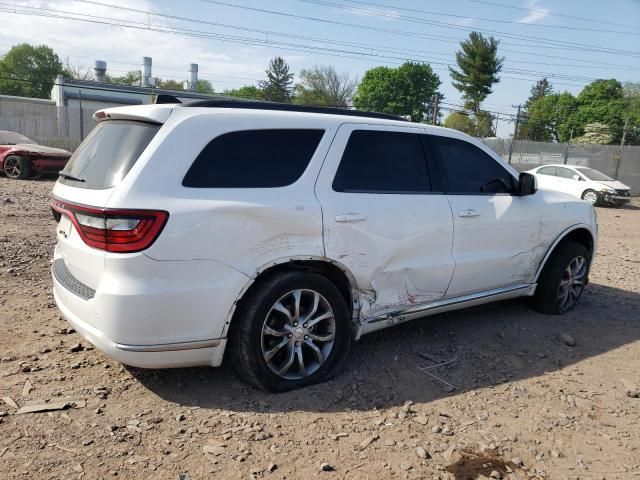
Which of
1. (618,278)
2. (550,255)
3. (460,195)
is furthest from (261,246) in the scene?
(618,278)

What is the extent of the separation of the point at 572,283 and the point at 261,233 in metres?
3.71

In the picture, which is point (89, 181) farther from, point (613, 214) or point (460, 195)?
point (613, 214)

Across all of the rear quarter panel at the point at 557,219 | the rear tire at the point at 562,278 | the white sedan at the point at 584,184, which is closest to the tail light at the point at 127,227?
the rear quarter panel at the point at 557,219

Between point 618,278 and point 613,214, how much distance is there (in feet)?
35.8

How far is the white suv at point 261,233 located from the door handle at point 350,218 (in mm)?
16

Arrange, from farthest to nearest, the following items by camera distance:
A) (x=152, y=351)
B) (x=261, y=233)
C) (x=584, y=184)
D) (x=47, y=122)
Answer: (x=47, y=122)
(x=584, y=184)
(x=261, y=233)
(x=152, y=351)

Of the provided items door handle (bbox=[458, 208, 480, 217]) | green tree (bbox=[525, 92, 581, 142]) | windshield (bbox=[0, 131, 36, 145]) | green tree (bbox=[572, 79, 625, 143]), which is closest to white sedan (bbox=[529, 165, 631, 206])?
door handle (bbox=[458, 208, 480, 217])

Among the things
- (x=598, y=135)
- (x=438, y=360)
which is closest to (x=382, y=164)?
(x=438, y=360)

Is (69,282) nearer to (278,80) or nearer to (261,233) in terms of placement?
(261,233)

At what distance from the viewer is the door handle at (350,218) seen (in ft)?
11.0

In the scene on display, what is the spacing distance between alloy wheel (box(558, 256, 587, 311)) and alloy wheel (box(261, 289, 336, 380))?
2855mm

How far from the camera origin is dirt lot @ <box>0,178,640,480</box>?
2.68m

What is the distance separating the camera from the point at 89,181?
309cm

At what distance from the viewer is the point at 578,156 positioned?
24953 mm
